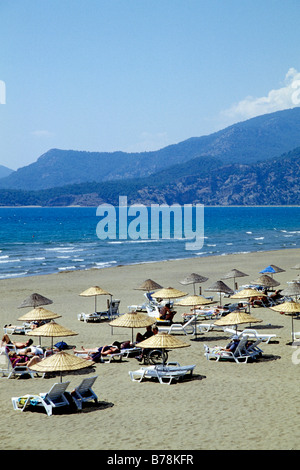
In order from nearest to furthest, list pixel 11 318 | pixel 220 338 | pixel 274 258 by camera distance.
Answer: pixel 220 338, pixel 11 318, pixel 274 258

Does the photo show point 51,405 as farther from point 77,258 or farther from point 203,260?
point 77,258

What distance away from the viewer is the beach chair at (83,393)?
39.7ft

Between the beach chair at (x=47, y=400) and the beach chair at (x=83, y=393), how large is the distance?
23 cm

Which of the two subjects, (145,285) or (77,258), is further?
(77,258)

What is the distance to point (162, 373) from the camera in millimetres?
14094

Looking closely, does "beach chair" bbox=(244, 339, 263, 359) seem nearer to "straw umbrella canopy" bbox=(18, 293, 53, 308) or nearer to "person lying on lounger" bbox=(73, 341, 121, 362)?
"person lying on lounger" bbox=(73, 341, 121, 362)

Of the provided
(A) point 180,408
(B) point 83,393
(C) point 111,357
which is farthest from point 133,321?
(A) point 180,408

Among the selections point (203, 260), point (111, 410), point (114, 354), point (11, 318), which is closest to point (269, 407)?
point (111, 410)

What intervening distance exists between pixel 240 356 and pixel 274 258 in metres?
35.6

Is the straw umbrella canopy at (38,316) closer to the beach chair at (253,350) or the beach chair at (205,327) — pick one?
the beach chair at (205,327)

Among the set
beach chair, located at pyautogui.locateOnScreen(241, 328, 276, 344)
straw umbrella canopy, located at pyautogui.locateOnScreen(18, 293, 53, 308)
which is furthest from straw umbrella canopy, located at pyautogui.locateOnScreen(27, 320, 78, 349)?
beach chair, located at pyautogui.locateOnScreen(241, 328, 276, 344)

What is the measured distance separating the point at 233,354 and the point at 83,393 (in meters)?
5.22
